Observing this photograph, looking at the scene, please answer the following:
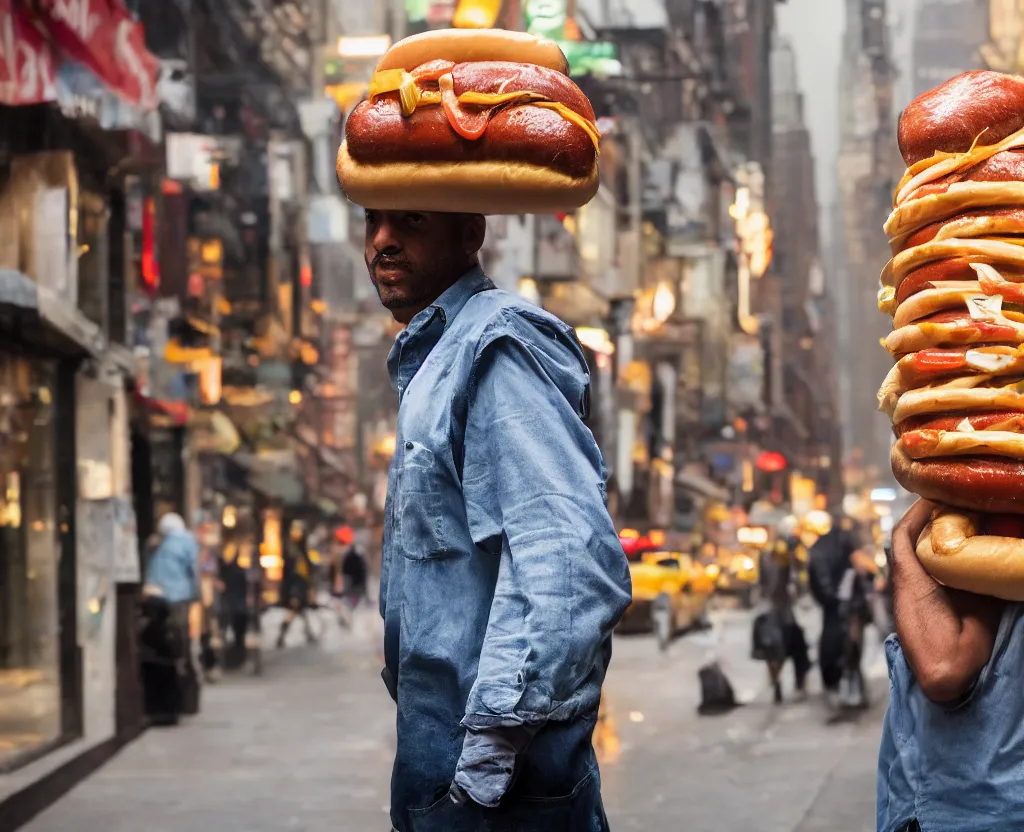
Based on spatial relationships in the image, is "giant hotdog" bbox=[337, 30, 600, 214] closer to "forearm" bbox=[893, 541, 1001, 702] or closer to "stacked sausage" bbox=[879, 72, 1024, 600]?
"stacked sausage" bbox=[879, 72, 1024, 600]

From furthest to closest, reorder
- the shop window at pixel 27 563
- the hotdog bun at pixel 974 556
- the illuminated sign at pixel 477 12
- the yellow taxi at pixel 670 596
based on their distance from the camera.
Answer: the yellow taxi at pixel 670 596
the illuminated sign at pixel 477 12
the shop window at pixel 27 563
the hotdog bun at pixel 974 556

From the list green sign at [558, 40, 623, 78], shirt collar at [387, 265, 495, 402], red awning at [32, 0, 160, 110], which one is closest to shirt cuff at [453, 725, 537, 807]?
shirt collar at [387, 265, 495, 402]

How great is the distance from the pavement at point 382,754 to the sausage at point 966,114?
4395mm

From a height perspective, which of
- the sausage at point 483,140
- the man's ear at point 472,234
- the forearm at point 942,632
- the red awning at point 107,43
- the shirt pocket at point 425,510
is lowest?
the forearm at point 942,632

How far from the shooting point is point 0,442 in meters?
5.71

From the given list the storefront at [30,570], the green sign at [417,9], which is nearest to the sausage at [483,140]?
the storefront at [30,570]

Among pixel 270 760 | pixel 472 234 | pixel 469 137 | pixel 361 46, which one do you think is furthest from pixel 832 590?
pixel 469 137

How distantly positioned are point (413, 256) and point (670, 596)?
17.0 ft

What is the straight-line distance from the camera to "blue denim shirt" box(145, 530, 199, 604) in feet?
23.8

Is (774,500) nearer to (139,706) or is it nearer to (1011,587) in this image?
(139,706)

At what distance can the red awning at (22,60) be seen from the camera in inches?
217

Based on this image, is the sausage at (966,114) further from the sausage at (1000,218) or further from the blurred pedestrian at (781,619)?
the blurred pedestrian at (781,619)

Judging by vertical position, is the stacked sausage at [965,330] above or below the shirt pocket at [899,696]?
above

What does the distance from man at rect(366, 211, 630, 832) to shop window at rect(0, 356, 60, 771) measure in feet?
12.7
